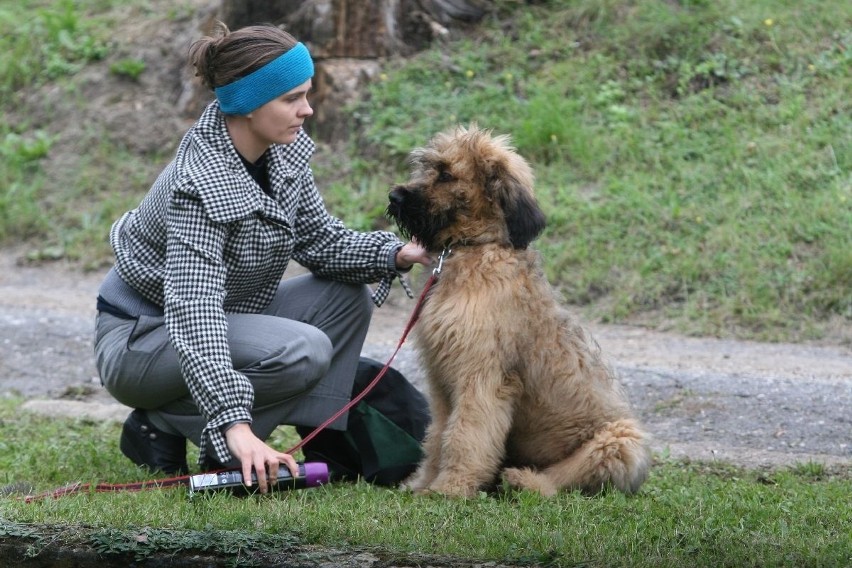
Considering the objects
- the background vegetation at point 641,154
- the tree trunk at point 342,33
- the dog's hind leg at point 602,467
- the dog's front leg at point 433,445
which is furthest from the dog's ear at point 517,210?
the tree trunk at point 342,33

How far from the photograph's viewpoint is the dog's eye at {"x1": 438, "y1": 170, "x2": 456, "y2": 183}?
16.3 feet

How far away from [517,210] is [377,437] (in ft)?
4.07

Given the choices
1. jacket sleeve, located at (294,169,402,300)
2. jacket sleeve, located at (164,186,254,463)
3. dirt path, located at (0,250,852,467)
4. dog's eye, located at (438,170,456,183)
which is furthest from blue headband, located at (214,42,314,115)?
dirt path, located at (0,250,852,467)

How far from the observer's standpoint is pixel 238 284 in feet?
16.8

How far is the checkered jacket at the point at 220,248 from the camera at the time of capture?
15.2 feet

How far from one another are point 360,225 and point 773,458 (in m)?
5.04

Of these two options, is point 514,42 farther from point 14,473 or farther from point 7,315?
point 14,473

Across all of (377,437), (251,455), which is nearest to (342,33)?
(377,437)

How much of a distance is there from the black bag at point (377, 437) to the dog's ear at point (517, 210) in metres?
1.02

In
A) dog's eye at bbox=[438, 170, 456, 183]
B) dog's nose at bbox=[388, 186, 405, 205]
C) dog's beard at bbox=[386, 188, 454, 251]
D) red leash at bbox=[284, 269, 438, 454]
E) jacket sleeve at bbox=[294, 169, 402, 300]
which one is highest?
dog's eye at bbox=[438, 170, 456, 183]

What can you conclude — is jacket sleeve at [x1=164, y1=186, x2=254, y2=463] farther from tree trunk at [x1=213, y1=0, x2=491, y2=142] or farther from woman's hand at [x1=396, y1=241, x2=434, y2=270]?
tree trunk at [x1=213, y1=0, x2=491, y2=142]

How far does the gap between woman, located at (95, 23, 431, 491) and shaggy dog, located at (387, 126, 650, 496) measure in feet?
1.01

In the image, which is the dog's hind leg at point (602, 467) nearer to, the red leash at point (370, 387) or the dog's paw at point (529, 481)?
the dog's paw at point (529, 481)

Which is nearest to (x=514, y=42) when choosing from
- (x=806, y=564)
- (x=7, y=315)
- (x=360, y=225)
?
(x=360, y=225)
